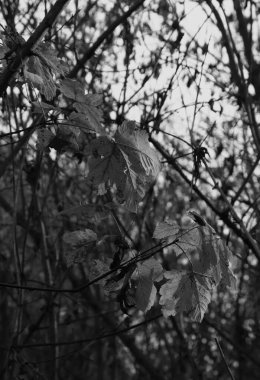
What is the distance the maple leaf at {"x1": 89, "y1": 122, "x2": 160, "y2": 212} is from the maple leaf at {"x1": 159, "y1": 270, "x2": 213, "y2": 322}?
0.24 metres

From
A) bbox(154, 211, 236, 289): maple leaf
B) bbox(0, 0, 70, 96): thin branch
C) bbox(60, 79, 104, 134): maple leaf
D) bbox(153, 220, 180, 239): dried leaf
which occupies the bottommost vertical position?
bbox(154, 211, 236, 289): maple leaf

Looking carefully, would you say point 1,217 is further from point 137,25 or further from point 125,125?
point 125,125

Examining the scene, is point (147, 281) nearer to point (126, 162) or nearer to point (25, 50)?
point (126, 162)

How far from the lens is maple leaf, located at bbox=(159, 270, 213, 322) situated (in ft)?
5.25

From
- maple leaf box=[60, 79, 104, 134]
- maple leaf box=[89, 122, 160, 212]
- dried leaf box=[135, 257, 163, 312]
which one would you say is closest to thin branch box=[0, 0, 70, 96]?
maple leaf box=[60, 79, 104, 134]

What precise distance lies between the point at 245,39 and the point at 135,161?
243cm

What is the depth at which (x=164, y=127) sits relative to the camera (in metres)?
5.24

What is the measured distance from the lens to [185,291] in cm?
161

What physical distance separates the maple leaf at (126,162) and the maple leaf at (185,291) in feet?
0.80

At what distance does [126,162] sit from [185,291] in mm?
387

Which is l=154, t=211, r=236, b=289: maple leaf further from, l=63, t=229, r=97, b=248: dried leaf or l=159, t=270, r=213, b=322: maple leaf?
l=63, t=229, r=97, b=248: dried leaf

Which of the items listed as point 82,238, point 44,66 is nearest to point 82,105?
point 44,66

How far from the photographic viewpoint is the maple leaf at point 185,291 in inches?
63.0

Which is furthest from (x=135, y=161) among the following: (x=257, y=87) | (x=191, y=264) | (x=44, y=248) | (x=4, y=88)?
(x=257, y=87)
